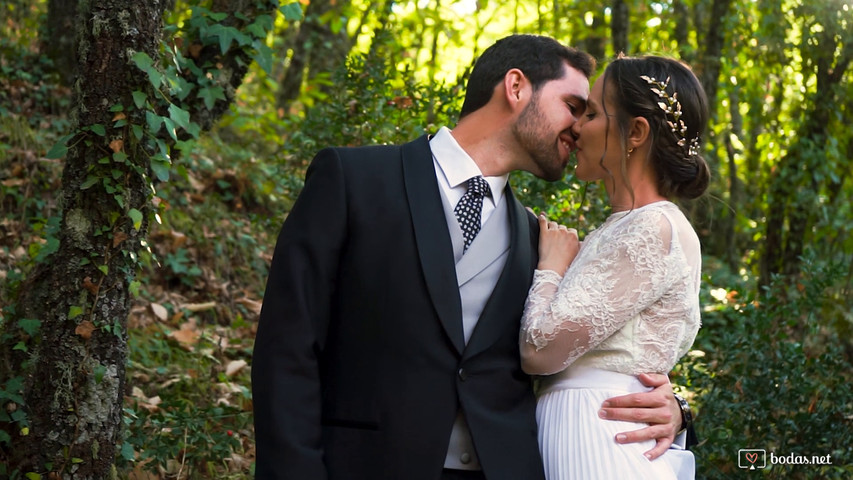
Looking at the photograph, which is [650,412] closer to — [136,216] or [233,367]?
[136,216]

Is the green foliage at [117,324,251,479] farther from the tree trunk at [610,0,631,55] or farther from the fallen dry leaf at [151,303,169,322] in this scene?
the tree trunk at [610,0,631,55]

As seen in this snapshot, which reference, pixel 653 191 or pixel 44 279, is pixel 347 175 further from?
pixel 44 279

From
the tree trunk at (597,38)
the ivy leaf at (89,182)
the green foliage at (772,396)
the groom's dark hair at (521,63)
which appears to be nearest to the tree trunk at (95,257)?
the ivy leaf at (89,182)

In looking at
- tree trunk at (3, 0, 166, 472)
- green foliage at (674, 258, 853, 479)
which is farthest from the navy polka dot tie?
green foliage at (674, 258, 853, 479)

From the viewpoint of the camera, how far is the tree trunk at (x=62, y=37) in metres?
6.67

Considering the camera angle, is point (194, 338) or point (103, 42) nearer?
point (103, 42)

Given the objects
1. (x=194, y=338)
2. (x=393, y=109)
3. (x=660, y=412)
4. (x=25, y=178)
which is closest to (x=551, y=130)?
(x=660, y=412)

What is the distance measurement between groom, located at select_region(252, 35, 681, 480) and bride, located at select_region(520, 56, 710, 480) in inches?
3.1

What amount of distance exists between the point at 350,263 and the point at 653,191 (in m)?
0.99

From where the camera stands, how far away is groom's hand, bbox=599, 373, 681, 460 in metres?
2.44

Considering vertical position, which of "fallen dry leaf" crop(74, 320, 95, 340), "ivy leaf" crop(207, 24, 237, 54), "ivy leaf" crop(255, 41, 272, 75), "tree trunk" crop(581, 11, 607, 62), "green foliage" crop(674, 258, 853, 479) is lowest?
"green foliage" crop(674, 258, 853, 479)

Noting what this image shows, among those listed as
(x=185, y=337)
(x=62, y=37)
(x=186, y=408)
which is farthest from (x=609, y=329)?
(x=62, y=37)

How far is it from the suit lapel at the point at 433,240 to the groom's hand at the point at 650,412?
51 centimetres

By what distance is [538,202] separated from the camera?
14.1ft
